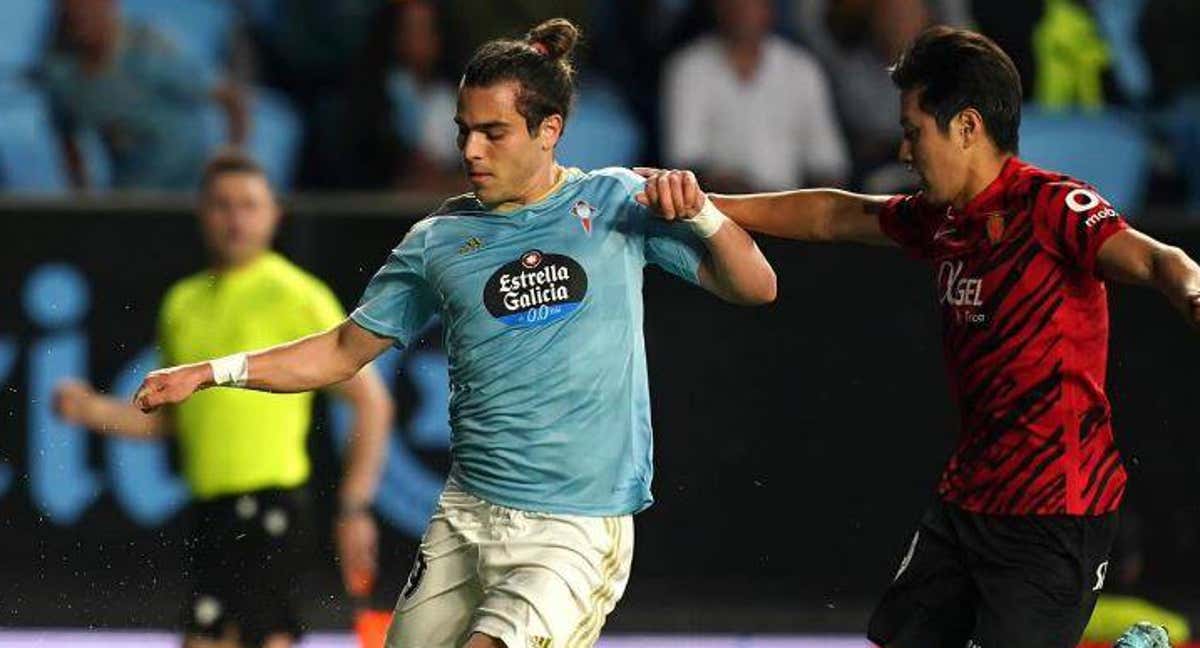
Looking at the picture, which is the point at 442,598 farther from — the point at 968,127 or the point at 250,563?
the point at 250,563

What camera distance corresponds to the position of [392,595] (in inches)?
401

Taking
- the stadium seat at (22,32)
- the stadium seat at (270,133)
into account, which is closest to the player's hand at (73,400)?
the stadium seat at (270,133)

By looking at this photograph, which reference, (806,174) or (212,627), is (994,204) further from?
(806,174)

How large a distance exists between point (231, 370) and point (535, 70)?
115 cm

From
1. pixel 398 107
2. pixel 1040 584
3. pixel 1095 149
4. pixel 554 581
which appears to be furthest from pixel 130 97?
pixel 1040 584

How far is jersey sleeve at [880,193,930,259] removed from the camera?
647 centimetres

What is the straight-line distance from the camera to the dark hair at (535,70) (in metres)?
6.39

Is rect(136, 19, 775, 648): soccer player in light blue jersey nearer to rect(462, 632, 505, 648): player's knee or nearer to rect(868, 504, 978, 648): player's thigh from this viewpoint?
rect(462, 632, 505, 648): player's knee

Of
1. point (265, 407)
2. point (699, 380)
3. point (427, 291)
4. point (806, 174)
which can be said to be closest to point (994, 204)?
point (427, 291)

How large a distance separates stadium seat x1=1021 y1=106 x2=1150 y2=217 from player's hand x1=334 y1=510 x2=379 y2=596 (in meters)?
3.62

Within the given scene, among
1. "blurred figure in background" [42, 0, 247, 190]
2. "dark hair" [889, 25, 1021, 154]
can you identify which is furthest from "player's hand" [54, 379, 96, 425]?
"dark hair" [889, 25, 1021, 154]

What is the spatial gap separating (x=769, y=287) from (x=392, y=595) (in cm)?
415

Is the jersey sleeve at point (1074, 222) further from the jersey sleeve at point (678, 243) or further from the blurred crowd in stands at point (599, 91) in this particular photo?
the blurred crowd in stands at point (599, 91)

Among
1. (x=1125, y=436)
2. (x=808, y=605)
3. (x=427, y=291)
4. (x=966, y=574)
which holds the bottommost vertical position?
(x=808, y=605)
